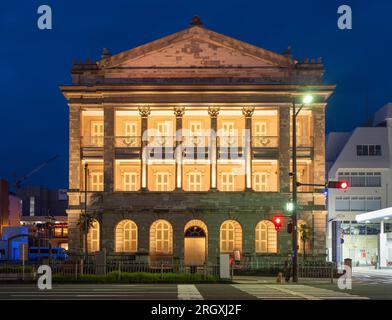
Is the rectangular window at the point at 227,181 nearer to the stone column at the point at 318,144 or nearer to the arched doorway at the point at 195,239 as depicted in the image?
the arched doorway at the point at 195,239

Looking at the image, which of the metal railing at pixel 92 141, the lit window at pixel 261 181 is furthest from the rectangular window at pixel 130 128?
the lit window at pixel 261 181

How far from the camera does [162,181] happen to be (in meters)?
68.6

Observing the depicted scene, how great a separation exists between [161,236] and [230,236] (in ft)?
19.3

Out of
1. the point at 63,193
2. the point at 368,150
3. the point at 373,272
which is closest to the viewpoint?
the point at 373,272

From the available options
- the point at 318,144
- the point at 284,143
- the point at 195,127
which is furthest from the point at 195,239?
the point at 318,144

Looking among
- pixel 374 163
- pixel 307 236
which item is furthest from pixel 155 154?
pixel 374 163

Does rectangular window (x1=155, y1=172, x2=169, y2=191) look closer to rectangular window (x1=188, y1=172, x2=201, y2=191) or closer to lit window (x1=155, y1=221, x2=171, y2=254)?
rectangular window (x1=188, y1=172, x2=201, y2=191)

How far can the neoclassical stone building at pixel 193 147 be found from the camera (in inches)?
2569

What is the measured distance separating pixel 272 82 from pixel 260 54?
104 inches

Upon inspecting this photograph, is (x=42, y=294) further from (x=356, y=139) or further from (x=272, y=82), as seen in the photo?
(x=356, y=139)

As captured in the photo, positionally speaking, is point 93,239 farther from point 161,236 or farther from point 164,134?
point 164,134

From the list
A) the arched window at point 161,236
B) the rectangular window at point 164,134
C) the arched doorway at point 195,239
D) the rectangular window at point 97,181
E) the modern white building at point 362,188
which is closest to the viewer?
the arched window at point 161,236

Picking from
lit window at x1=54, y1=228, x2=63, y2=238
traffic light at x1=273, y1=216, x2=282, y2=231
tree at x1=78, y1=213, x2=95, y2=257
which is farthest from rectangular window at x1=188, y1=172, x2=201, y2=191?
lit window at x1=54, y1=228, x2=63, y2=238

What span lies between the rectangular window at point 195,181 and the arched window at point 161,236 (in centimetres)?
462
